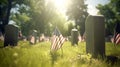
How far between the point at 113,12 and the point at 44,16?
18250 mm

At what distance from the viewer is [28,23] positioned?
6862cm

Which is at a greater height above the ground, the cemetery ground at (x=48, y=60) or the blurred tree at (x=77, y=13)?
the blurred tree at (x=77, y=13)

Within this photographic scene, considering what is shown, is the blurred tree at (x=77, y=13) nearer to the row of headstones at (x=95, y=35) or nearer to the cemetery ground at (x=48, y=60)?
the row of headstones at (x=95, y=35)

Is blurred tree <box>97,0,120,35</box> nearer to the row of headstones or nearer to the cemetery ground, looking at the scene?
the row of headstones

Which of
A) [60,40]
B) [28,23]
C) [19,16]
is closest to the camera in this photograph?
[60,40]

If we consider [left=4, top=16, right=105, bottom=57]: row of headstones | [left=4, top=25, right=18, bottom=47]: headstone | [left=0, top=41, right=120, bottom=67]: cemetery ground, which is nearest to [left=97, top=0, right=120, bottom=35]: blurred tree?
[left=4, top=25, right=18, bottom=47]: headstone

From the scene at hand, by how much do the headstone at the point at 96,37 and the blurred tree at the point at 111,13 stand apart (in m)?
42.9

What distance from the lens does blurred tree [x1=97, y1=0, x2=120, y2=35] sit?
53.1m

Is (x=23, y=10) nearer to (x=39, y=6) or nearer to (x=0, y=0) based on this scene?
(x=0, y=0)

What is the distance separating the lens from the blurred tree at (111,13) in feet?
174

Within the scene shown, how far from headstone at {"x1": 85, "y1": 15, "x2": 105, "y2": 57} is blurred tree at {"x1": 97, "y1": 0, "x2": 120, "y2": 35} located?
141 feet

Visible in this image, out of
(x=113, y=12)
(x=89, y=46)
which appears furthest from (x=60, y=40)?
(x=113, y=12)

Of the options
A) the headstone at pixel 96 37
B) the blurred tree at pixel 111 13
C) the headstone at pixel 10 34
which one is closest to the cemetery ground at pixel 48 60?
the headstone at pixel 96 37

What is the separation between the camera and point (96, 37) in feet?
34.7
